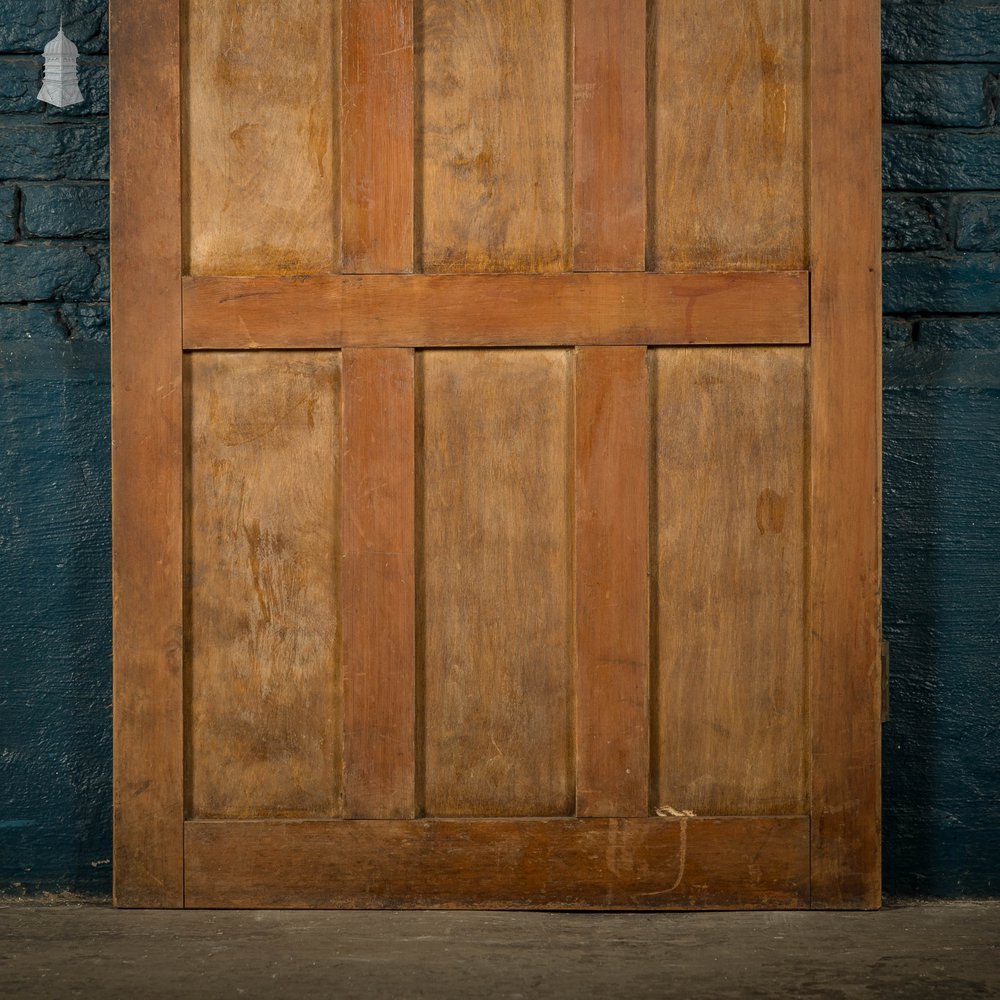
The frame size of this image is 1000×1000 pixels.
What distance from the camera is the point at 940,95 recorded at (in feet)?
6.99

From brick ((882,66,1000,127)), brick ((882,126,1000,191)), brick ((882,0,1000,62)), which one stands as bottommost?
brick ((882,126,1000,191))

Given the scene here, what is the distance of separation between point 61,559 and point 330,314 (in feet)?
2.39

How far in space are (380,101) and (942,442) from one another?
1.25 m

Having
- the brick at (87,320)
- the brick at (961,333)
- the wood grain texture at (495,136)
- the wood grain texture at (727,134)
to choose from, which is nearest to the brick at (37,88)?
the brick at (87,320)

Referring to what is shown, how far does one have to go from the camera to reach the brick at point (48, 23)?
2141 mm

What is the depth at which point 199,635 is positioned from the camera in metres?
2.03

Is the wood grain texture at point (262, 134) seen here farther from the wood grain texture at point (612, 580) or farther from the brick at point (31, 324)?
the wood grain texture at point (612, 580)

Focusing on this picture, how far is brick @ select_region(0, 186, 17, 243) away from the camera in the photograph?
2.14 metres

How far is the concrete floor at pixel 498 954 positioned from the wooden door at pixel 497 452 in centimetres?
6

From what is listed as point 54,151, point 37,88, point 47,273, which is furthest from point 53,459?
point 37,88

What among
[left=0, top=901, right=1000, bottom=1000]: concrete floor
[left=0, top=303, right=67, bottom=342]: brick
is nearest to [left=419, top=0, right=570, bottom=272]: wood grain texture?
[left=0, top=303, right=67, bottom=342]: brick

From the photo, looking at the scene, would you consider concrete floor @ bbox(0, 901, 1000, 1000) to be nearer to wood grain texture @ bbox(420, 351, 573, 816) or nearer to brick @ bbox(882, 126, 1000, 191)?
wood grain texture @ bbox(420, 351, 573, 816)

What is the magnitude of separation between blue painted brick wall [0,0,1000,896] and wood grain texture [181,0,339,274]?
0.26m

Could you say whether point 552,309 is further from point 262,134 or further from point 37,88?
point 37,88
